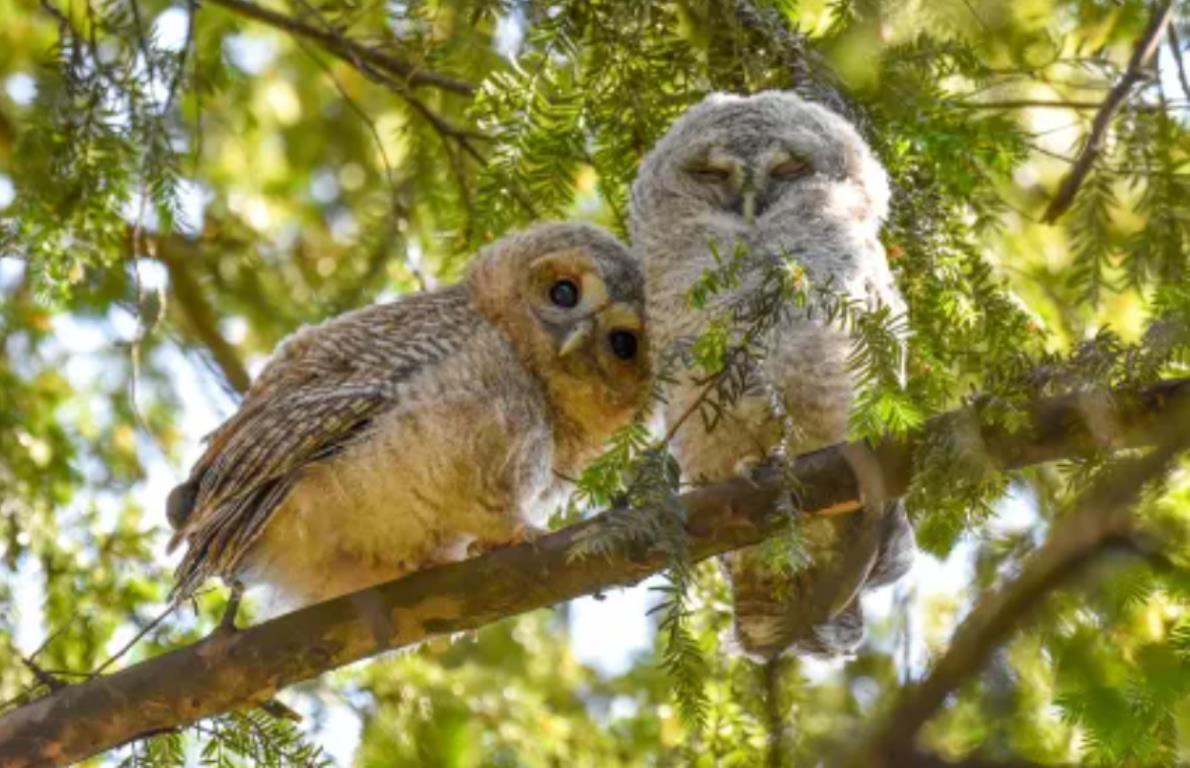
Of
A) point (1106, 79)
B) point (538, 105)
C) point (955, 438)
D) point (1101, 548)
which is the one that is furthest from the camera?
point (1106, 79)

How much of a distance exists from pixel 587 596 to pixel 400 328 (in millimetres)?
825

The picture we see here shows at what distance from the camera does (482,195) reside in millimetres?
3371

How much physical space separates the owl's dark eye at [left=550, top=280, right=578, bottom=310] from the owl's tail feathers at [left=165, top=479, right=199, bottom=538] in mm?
762

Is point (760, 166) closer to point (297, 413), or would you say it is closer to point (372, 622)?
point (297, 413)

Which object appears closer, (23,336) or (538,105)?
(538,105)

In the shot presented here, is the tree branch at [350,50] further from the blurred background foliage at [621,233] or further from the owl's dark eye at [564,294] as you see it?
the owl's dark eye at [564,294]

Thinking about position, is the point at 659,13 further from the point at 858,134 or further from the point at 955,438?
the point at 955,438

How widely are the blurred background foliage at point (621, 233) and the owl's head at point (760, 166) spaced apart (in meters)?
0.06

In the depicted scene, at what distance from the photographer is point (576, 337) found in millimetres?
3438

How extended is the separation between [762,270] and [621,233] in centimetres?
97

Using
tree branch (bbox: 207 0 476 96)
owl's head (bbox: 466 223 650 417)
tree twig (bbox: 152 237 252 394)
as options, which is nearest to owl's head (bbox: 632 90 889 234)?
owl's head (bbox: 466 223 650 417)

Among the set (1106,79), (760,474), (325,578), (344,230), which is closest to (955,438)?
(760,474)

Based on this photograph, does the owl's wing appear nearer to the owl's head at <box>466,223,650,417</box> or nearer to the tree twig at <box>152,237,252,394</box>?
the owl's head at <box>466,223,650,417</box>

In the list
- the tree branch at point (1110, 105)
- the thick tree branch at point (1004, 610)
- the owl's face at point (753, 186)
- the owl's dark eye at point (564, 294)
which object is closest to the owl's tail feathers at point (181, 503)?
the owl's dark eye at point (564, 294)
